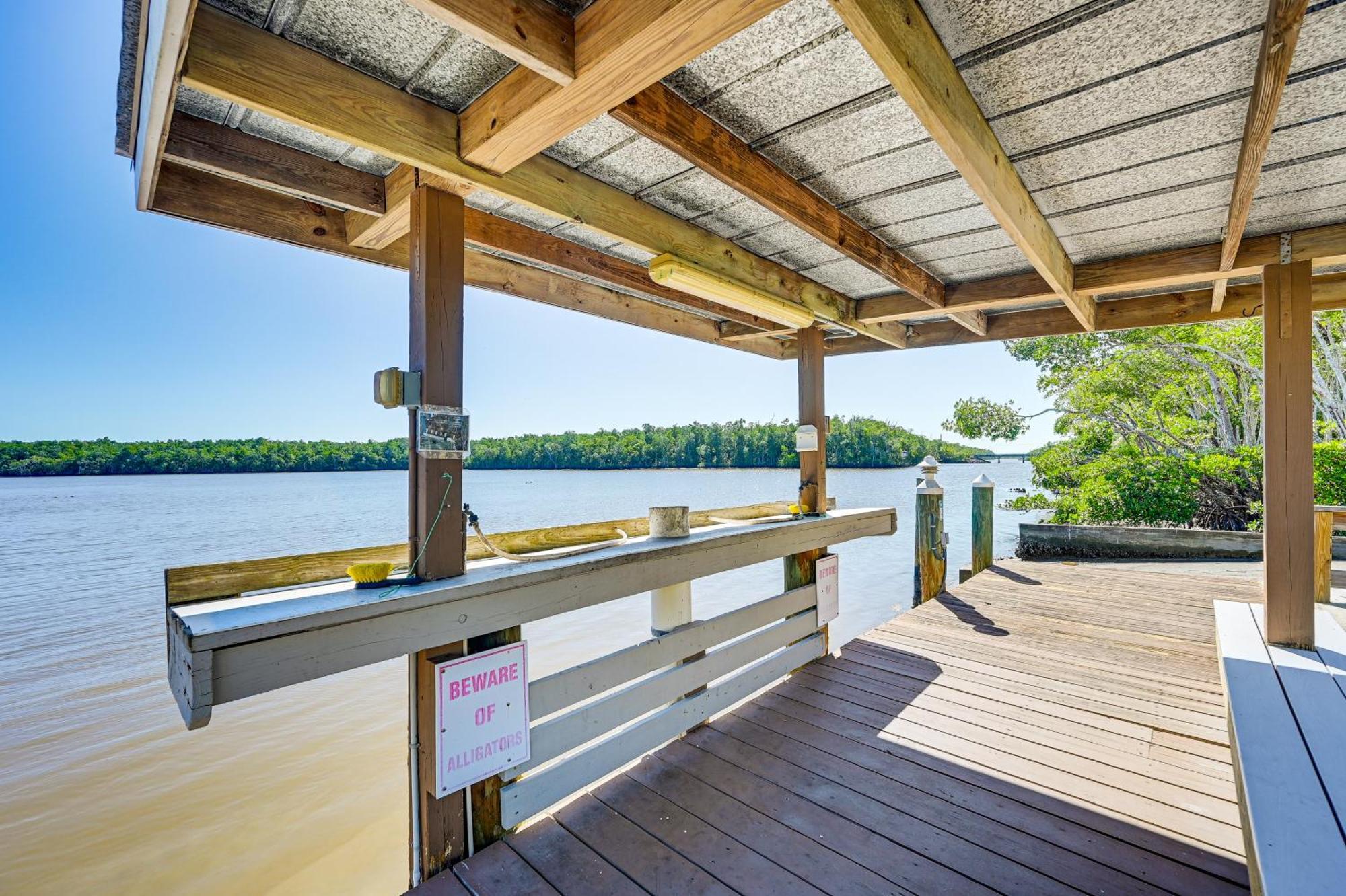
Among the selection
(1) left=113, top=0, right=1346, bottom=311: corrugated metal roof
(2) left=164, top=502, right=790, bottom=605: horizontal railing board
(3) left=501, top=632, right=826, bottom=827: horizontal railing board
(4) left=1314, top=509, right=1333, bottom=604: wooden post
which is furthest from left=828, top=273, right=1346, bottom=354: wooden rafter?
(2) left=164, top=502, right=790, bottom=605: horizontal railing board

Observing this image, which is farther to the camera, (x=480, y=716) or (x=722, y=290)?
(x=722, y=290)

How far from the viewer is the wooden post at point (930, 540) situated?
5199 mm

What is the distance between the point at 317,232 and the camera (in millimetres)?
2189

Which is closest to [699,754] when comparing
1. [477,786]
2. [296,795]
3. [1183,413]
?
[477,786]

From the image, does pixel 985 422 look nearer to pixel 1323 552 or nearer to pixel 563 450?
pixel 1323 552

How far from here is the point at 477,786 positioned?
1821 millimetres

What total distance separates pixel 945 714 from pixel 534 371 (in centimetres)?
2833

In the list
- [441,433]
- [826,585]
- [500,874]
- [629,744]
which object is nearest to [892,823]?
[629,744]

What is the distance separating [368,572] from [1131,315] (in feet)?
15.0

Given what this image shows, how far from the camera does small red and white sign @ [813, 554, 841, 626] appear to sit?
3451 millimetres

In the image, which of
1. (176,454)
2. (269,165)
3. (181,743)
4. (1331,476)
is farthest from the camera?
(176,454)

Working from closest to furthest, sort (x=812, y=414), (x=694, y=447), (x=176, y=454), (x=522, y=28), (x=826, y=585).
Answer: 1. (x=522, y=28)
2. (x=826, y=585)
3. (x=812, y=414)
4. (x=694, y=447)
5. (x=176, y=454)

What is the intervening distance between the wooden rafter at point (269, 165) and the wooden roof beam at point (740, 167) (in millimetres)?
1032

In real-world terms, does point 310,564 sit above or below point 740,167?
below
